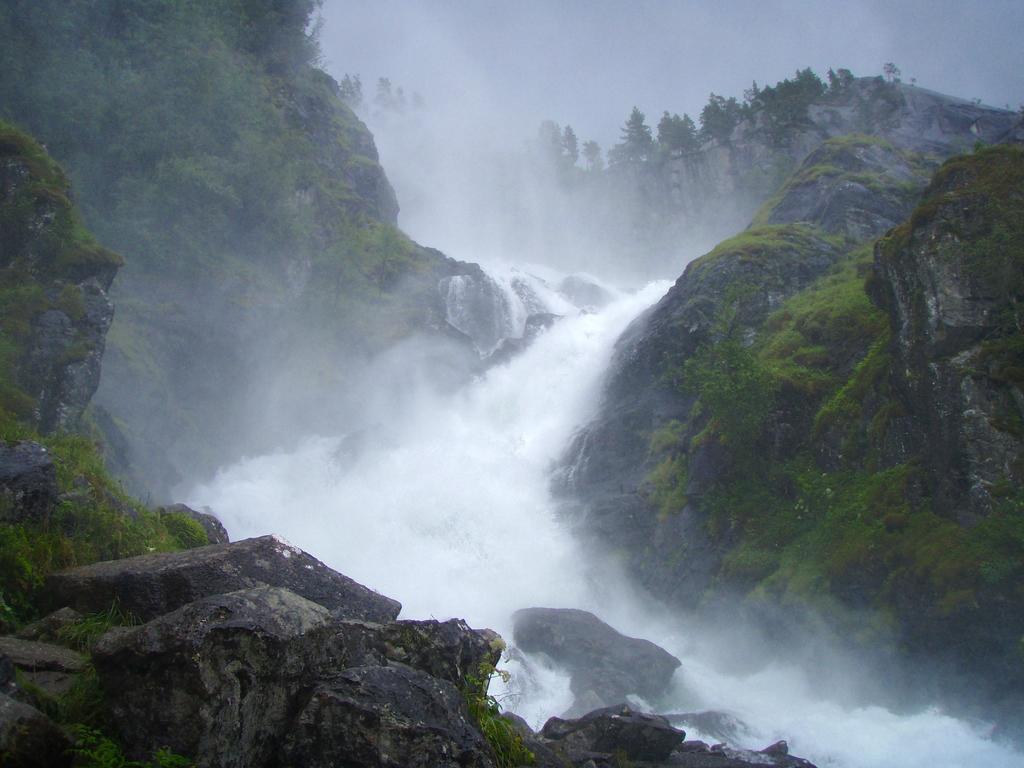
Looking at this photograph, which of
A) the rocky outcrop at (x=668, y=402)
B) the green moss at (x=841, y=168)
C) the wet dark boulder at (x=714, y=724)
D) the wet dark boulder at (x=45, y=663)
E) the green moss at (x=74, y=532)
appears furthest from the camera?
the green moss at (x=841, y=168)

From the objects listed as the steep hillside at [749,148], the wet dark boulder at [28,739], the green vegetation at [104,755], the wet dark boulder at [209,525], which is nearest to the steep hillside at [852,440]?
the wet dark boulder at [209,525]

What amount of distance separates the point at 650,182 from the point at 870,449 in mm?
60386

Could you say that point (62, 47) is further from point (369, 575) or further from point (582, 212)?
point (582, 212)

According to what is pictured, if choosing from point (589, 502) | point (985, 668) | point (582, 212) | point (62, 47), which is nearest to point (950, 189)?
point (985, 668)

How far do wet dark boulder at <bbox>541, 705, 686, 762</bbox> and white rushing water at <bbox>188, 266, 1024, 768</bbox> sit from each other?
7241 millimetres

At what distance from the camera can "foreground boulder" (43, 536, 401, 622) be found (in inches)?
238

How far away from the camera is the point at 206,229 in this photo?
3678 centimetres

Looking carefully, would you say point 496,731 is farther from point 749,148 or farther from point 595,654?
point 749,148

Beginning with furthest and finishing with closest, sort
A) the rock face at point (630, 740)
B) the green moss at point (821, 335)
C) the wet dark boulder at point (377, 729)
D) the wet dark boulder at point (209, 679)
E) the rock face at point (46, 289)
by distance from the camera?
the green moss at point (821, 335), the rock face at point (46, 289), the rock face at point (630, 740), the wet dark boulder at point (377, 729), the wet dark boulder at point (209, 679)

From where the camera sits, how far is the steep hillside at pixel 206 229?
31.8 m

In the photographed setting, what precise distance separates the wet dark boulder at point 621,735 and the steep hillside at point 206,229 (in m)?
22.6

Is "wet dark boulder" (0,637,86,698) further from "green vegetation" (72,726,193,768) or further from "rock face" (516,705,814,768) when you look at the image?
"rock face" (516,705,814,768)

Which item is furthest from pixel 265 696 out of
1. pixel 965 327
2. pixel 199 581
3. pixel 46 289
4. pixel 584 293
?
pixel 584 293

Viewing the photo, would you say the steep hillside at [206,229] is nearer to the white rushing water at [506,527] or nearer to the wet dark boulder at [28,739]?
the white rushing water at [506,527]
